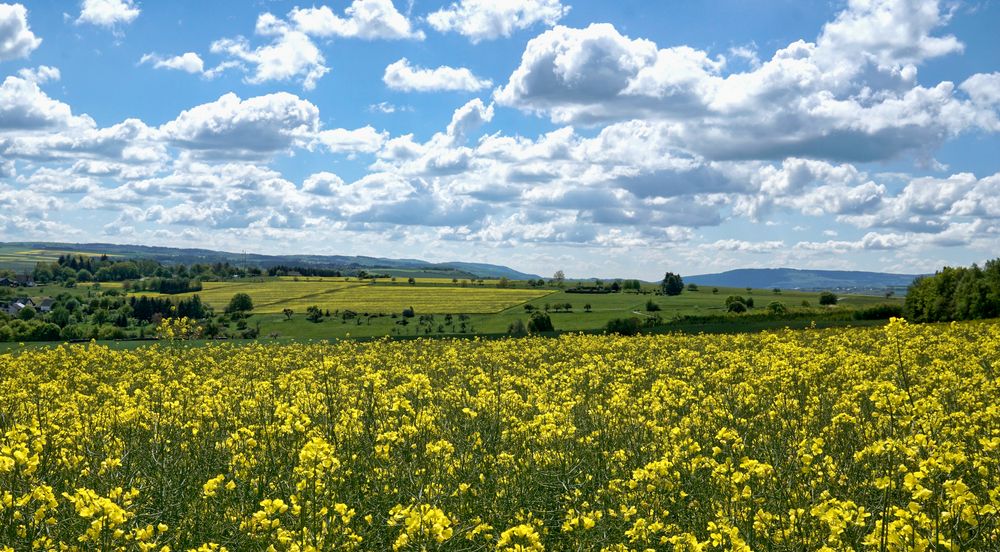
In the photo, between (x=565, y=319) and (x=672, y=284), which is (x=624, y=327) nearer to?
(x=565, y=319)

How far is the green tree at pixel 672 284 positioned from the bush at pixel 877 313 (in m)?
43.7

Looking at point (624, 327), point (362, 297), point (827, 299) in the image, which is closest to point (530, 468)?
point (624, 327)

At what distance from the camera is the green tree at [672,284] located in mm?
111438

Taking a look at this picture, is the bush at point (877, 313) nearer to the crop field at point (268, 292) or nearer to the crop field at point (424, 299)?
the crop field at point (424, 299)

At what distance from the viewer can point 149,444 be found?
1071 cm

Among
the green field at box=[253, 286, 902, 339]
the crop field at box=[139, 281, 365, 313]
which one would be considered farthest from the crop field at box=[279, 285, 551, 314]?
the crop field at box=[139, 281, 365, 313]

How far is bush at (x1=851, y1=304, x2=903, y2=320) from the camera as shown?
208 ft

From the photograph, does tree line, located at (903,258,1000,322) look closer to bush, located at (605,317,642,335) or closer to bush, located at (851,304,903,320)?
bush, located at (851,304,903,320)

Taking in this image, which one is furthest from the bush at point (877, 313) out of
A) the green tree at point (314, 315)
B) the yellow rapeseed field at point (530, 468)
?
the green tree at point (314, 315)

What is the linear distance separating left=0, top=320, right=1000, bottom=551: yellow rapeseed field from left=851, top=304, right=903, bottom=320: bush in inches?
2122

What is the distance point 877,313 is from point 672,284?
48.4 meters

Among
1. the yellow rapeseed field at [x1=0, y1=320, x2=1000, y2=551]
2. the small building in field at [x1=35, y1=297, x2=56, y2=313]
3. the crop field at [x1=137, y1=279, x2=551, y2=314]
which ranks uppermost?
the yellow rapeseed field at [x1=0, y1=320, x2=1000, y2=551]

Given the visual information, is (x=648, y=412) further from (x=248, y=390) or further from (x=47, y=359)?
(x=47, y=359)

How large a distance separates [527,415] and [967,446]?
6.18 meters
